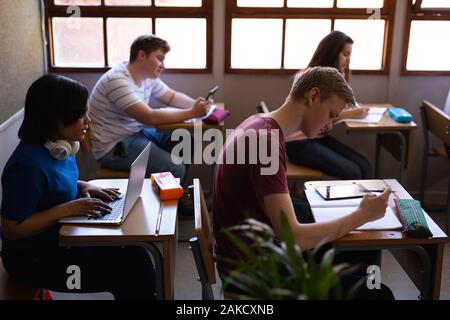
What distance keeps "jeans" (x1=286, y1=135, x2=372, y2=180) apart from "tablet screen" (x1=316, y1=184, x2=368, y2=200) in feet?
3.07

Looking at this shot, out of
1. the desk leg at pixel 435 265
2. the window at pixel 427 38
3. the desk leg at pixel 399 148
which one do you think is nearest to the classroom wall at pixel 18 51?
the desk leg at pixel 399 148

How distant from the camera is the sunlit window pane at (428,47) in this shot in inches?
159

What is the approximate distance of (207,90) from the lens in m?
4.09

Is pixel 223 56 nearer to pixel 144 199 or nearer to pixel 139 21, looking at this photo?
pixel 139 21

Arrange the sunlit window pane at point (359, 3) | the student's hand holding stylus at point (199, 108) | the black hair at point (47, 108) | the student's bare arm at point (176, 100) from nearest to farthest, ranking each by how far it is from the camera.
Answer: the black hair at point (47, 108) < the student's hand holding stylus at point (199, 108) < the student's bare arm at point (176, 100) < the sunlit window pane at point (359, 3)

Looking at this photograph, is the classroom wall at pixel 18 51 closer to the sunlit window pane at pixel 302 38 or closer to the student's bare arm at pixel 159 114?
the student's bare arm at pixel 159 114

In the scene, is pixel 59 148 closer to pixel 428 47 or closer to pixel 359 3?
pixel 359 3

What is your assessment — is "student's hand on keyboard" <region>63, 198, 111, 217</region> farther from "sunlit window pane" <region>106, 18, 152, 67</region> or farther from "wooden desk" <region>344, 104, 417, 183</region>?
"sunlit window pane" <region>106, 18, 152, 67</region>

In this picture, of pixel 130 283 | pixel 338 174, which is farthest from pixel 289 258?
pixel 338 174

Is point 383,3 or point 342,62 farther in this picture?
point 383,3

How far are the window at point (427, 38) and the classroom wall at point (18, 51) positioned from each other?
2.33 m

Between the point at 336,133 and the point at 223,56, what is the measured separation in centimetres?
91

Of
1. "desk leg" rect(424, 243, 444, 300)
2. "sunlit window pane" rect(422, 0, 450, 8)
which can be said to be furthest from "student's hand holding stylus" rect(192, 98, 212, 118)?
"desk leg" rect(424, 243, 444, 300)

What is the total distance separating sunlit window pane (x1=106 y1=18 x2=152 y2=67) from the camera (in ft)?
13.1
